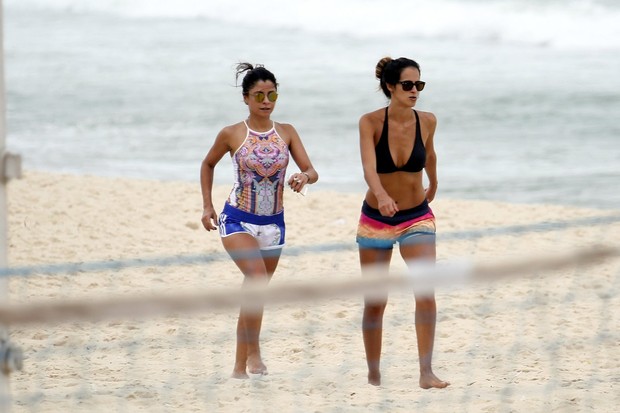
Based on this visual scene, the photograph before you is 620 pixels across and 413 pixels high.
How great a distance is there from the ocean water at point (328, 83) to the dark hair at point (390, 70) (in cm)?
226

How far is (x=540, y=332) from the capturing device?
7.21 metres

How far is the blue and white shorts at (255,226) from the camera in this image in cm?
593

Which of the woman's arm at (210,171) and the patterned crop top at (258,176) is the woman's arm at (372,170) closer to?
the patterned crop top at (258,176)

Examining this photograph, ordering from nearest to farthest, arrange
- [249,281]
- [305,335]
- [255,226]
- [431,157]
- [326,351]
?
[249,281] < [255,226] < [431,157] < [326,351] < [305,335]

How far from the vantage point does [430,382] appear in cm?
581

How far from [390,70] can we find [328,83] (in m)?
19.2

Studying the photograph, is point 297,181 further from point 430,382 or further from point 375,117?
point 430,382

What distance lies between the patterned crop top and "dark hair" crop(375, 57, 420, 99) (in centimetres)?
61

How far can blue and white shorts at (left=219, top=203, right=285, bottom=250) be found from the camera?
5926mm

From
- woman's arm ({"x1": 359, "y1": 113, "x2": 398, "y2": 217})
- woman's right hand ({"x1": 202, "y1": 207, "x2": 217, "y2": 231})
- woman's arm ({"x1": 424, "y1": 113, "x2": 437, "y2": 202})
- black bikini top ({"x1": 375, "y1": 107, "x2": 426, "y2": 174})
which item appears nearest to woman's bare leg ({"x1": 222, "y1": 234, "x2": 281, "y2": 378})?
woman's right hand ({"x1": 202, "y1": 207, "x2": 217, "y2": 231})

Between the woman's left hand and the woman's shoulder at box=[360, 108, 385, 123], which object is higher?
the woman's shoulder at box=[360, 108, 385, 123]

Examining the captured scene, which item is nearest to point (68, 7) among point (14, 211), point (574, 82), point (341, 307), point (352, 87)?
point (352, 87)

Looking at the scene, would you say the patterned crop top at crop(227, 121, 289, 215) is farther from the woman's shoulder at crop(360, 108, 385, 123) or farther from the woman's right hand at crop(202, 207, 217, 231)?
the woman's shoulder at crop(360, 108, 385, 123)

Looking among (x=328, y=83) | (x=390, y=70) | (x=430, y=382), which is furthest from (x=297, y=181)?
(x=328, y=83)
